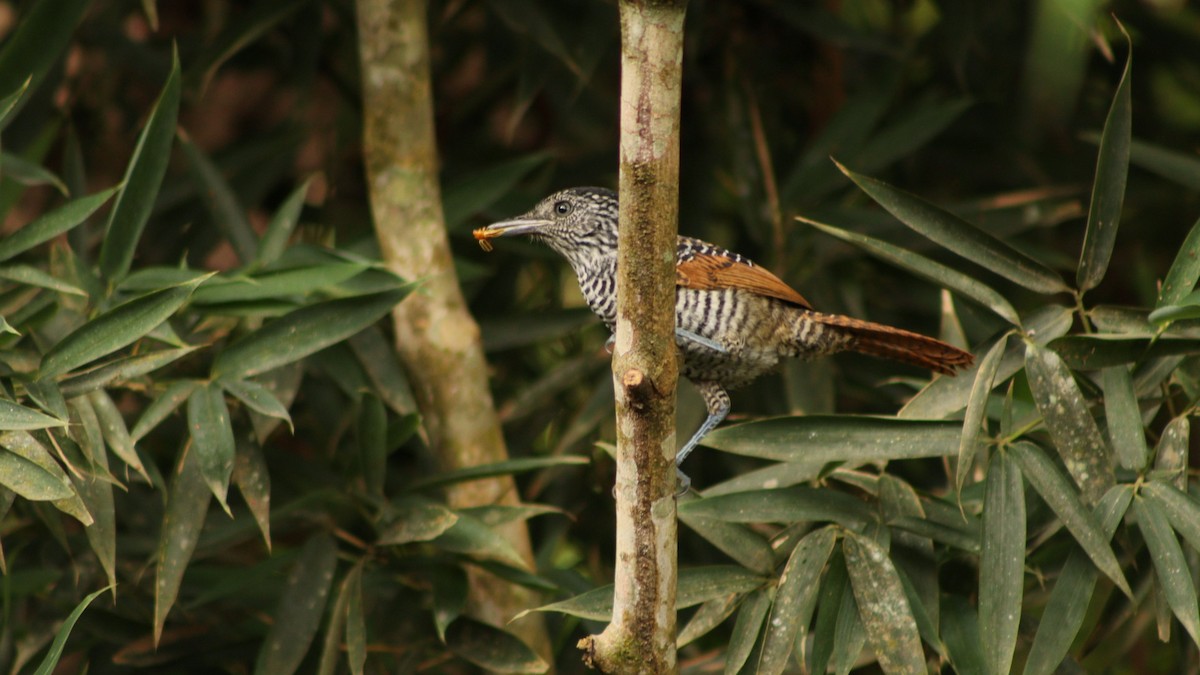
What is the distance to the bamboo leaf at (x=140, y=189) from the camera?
3.13 m

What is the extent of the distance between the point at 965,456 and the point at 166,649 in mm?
2045

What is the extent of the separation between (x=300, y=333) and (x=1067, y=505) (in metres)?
1.72

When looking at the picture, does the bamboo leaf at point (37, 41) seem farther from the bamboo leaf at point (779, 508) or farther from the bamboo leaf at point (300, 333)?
the bamboo leaf at point (779, 508)

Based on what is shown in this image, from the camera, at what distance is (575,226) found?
307 cm

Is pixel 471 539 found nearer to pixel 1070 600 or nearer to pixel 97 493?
pixel 97 493

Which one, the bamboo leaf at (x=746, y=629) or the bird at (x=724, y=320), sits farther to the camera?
the bird at (x=724, y=320)

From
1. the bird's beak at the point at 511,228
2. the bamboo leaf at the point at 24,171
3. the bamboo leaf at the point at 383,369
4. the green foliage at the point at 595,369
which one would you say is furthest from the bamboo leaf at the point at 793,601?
the bamboo leaf at the point at 24,171

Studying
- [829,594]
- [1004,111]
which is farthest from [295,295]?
[1004,111]

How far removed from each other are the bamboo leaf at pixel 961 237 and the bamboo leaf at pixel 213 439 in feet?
4.79

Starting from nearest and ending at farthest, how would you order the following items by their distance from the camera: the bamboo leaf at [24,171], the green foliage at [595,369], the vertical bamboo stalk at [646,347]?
1. the vertical bamboo stalk at [646,347]
2. the green foliage at [595,369]
3. the bamboo leaf at [24,171]

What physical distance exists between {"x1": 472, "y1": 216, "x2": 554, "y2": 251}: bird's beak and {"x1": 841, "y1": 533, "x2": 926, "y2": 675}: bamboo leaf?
3.43 ft

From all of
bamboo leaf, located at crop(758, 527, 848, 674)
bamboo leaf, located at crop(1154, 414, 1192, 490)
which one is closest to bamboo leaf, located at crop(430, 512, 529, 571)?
bamboo leaf, located at crop(758, 527, 848, 674)

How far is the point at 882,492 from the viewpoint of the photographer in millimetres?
2842

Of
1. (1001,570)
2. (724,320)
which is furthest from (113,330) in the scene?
(1001,570)
